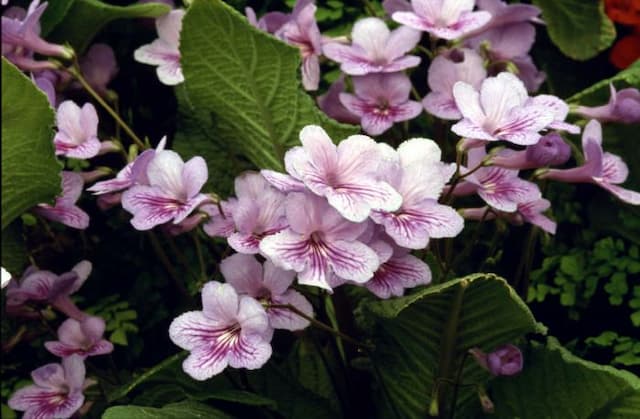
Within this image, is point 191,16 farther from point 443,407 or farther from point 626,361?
point 626,361

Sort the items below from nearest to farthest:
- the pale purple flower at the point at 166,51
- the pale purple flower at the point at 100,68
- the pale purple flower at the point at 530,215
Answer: the pale purple flower at the point at 530,215, the pale purple flower at the point at 166,51, the pale purple flower at the point at 100,68

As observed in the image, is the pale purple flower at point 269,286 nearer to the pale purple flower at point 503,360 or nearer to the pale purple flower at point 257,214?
the pale purple flower at point 257,214

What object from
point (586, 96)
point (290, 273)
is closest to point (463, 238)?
point (586, 96)

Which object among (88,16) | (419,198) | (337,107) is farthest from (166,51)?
(419,198)

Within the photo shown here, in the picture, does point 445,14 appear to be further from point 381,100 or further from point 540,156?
point 540,156

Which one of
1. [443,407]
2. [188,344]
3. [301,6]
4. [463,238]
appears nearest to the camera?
[188,344]

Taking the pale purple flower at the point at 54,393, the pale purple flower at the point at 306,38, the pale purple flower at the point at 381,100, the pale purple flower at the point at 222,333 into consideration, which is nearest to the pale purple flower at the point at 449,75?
the pale purple flower at the point at 381,100
